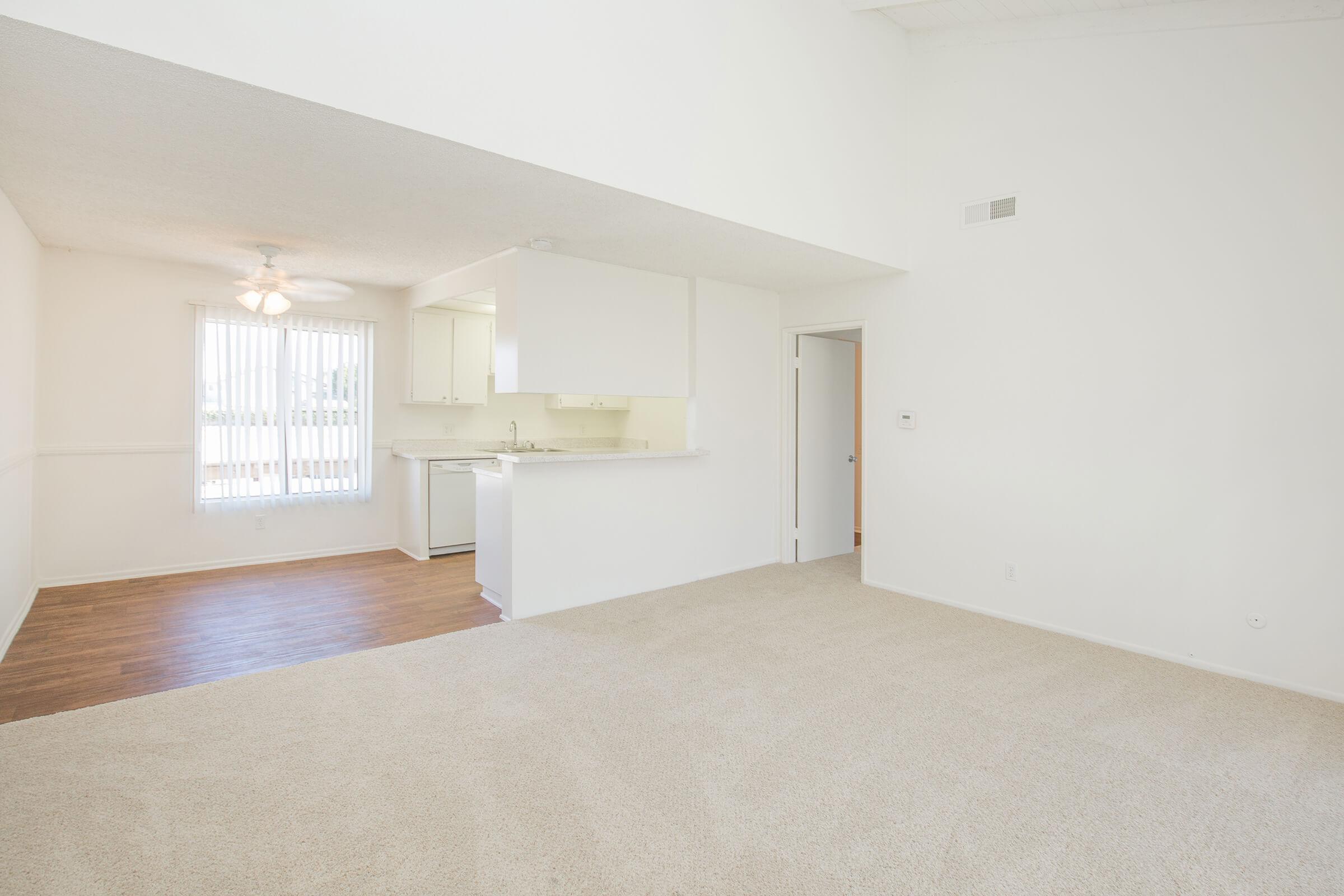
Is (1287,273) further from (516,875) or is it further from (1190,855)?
(516,875)

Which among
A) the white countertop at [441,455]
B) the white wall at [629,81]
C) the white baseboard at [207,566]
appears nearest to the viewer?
the white wall at [629,81]

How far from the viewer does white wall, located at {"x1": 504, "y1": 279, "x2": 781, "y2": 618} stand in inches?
172

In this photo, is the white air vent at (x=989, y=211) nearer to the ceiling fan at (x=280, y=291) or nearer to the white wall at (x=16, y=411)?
the ceiling fan at (x=280, y=291)

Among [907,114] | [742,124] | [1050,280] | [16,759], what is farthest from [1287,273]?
[16,759]

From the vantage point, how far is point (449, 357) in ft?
20.9

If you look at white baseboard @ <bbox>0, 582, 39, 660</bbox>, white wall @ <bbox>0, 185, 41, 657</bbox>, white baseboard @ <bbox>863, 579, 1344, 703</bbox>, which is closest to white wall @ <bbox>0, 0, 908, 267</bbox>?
white wall @ <bbox>0, 185, 41, 657</bbox>

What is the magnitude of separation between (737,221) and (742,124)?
54cm

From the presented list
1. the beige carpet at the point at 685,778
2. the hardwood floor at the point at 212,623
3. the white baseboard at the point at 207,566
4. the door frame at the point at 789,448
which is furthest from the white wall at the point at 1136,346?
the white baseboard at the point at 207,566

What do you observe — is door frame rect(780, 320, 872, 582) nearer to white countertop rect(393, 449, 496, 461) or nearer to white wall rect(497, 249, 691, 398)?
white wall rect(497, 249, 691, 398)

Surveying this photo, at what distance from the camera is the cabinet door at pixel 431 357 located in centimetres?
619

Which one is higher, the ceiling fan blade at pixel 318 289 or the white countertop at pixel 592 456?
the ceiling fan blade at pixel 318 289

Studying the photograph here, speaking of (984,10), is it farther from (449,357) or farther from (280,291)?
(449,357)

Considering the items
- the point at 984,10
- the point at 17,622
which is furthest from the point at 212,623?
the point at 984,10

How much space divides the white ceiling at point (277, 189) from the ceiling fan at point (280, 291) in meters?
0.25
